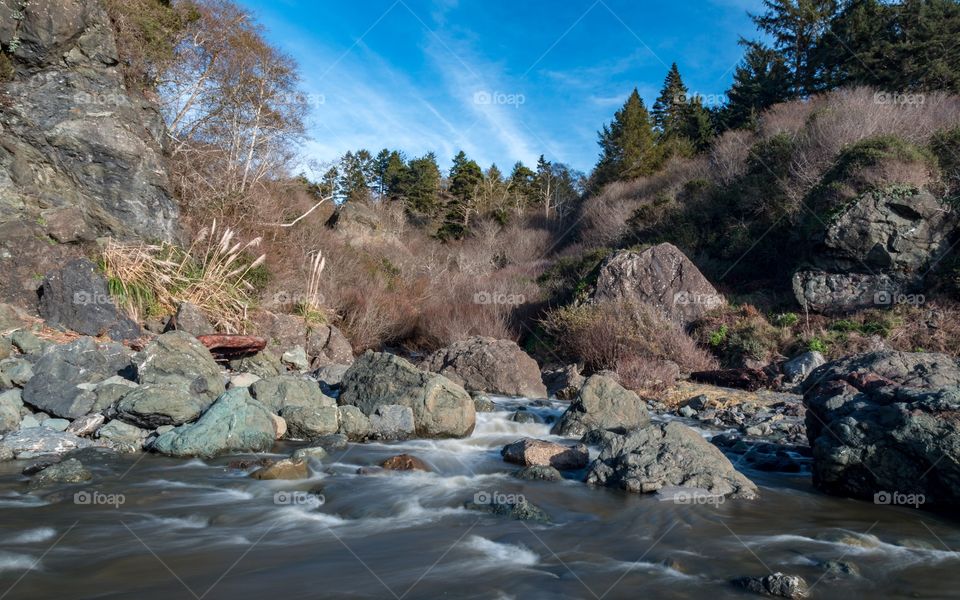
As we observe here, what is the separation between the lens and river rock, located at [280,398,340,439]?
8570 mm

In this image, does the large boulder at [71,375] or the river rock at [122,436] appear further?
the large boulder at [71,375]

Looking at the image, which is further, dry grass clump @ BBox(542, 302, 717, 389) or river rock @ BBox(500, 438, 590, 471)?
dry grass clump @ BBox(542, 302, 717, 389)

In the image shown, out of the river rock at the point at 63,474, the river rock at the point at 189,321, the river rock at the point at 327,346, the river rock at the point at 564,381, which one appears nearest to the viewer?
the river rock at the point at 63,474

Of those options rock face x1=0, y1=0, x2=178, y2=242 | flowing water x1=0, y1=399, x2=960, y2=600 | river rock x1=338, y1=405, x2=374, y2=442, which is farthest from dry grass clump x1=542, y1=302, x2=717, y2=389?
rock face x1=0, y1=0, x2=178, y2=242

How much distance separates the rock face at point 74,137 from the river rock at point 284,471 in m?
8.70

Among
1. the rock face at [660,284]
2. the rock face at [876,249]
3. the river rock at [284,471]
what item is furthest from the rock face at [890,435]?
the rock face at [660,284]

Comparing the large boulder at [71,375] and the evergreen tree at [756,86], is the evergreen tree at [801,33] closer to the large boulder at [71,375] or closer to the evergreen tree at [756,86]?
the evergreen tree at [756,86]

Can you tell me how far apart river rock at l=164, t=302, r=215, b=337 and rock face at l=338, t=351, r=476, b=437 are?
3.88m

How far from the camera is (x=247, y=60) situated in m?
20.4

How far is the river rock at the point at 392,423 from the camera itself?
8.92 meters

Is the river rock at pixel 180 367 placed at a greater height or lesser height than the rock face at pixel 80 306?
lesser

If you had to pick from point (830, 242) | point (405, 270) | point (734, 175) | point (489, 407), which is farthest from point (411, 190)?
point (489, 407)

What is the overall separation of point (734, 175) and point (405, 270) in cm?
1389

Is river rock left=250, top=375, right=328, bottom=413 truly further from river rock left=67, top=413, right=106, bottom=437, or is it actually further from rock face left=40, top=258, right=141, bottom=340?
rock face left=40, top=258, right=141, bottom=340
